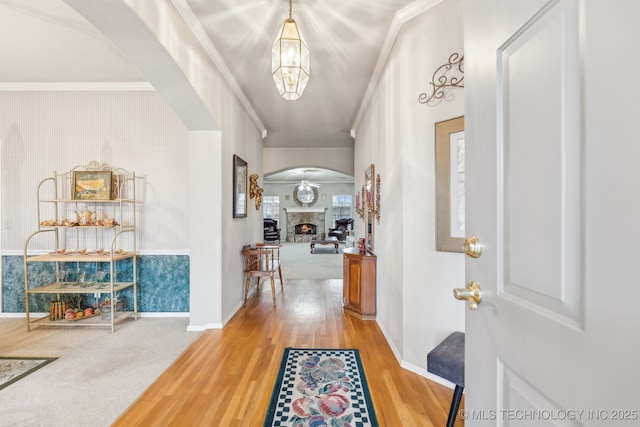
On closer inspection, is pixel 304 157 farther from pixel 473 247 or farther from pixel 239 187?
pixel 473 247

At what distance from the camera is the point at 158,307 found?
3641 millimetres

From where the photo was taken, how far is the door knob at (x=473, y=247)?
0.81 meters

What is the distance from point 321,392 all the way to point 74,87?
4435 mm

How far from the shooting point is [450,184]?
6.88ft

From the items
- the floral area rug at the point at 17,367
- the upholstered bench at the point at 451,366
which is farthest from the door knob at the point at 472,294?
the floral area rug at the point at 17,367

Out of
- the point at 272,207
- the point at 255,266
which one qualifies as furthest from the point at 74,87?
the point at 272,207

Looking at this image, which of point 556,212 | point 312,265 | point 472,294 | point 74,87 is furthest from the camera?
point 312,265

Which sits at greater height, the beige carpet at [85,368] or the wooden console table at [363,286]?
the wooden console table at [363,286]

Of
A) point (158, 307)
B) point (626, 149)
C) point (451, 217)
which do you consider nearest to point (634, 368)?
point (626, 149)

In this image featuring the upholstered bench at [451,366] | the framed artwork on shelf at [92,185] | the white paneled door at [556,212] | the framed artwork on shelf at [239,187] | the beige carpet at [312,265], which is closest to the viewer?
the white paneled door at [556,212]

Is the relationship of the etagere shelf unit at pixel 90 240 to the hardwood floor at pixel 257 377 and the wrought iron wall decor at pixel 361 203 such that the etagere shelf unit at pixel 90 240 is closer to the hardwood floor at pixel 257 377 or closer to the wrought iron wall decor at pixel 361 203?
the hardwood floor at pixel 257 377

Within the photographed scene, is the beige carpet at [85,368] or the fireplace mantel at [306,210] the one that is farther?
the fireplace mantel at [306,210]

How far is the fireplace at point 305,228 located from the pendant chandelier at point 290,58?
11281 millimetres

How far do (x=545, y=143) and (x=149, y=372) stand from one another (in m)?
2.95
